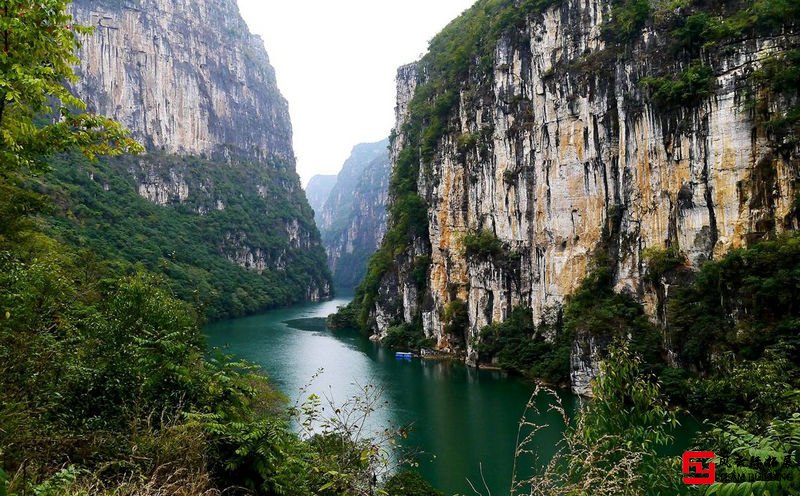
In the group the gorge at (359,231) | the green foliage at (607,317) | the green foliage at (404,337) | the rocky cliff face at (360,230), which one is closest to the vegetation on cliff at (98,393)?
the green foliage at (607,317)

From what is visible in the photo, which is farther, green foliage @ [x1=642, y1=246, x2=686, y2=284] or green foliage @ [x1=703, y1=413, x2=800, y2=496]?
green foliage @ [x1=642, y1=246, x2=686, y2=284]

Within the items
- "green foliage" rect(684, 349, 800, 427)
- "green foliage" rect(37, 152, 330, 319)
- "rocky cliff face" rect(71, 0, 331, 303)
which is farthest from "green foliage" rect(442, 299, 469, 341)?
"rocky cliff face" rect(71, 0, 331, 303)

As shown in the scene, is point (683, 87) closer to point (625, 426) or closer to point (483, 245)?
point (483, 245)

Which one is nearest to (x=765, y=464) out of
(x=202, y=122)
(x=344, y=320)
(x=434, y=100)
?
(x=434, y=100)

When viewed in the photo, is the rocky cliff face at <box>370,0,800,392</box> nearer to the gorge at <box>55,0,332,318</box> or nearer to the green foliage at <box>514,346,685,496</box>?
the green foliage at <box>514,346,685,496</box>

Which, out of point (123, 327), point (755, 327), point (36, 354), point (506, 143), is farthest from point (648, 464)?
point (506, 143)

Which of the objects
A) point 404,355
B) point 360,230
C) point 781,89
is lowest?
point 404,355
